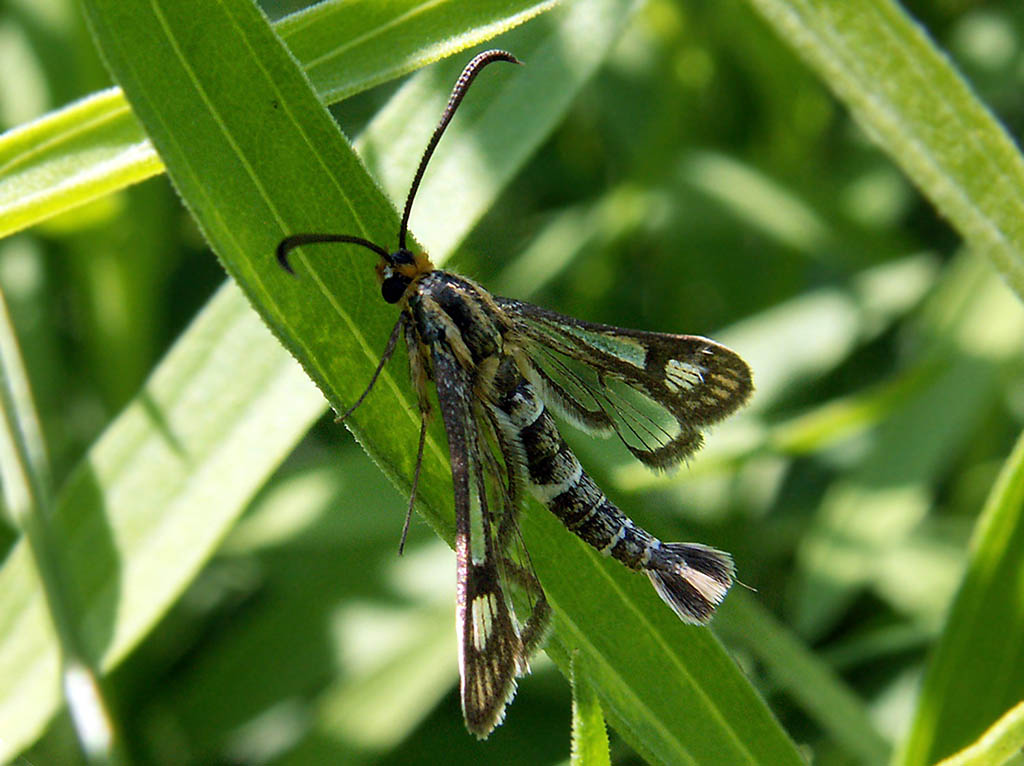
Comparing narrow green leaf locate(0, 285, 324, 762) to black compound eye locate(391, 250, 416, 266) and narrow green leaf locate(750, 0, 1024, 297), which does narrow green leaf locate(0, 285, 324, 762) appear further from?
narrow green leaf locate(750, 0, 1024, 297)

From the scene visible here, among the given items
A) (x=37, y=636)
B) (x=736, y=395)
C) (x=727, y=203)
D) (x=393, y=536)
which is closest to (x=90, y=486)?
(x=37, y=636)

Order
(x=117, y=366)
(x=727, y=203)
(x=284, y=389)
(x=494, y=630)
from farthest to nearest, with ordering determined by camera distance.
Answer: (x=727, y=203) < (x=117, y=366) < (x=284, y=389) < (x=494, y=630)

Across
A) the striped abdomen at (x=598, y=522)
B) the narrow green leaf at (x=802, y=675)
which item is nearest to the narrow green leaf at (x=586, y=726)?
the striped abdomen at (x=598, y=522)

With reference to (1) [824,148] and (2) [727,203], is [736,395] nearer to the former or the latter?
(2) [727,203]

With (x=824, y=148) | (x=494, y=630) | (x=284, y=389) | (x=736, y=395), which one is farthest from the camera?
(x=824, y=148)

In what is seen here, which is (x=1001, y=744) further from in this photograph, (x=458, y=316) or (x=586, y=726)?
(x=458, y=316)

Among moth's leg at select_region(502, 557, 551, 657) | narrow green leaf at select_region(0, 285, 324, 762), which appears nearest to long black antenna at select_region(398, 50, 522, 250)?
narrow green leaf at select_region(0, 285, 324, 762)

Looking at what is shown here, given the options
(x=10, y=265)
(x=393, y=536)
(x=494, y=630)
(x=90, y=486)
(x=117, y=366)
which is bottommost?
(x=494, y=630)
